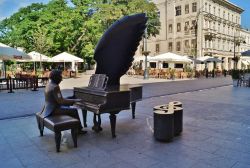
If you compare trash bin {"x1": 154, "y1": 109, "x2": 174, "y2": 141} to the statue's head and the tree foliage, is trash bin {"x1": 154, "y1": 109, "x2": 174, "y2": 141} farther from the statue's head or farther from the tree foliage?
the tree foliage

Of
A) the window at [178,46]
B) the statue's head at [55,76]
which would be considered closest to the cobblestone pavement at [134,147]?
the statue's head at [55,76]

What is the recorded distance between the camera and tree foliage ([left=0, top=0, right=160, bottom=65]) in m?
28.6

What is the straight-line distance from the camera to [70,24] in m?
28.3

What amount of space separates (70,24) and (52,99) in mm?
25065

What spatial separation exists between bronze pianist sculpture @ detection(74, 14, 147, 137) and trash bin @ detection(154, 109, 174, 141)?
80cm

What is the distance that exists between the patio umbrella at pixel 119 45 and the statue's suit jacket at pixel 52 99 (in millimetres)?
1440

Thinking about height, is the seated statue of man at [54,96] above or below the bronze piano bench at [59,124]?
above

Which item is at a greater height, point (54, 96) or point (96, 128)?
point (54, 96)

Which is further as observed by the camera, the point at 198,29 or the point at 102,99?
the point at 198,29

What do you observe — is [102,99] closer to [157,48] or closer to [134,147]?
[134,147]

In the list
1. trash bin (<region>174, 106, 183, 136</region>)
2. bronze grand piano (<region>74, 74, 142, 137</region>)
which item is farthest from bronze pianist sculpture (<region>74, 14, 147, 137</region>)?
trash bin (<region>174, 106, 183, 136</region>)

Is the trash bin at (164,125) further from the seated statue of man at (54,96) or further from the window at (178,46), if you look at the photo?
the window at (178,46)

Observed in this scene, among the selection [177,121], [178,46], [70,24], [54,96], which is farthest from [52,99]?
[178,46]

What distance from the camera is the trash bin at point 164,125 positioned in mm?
4867
